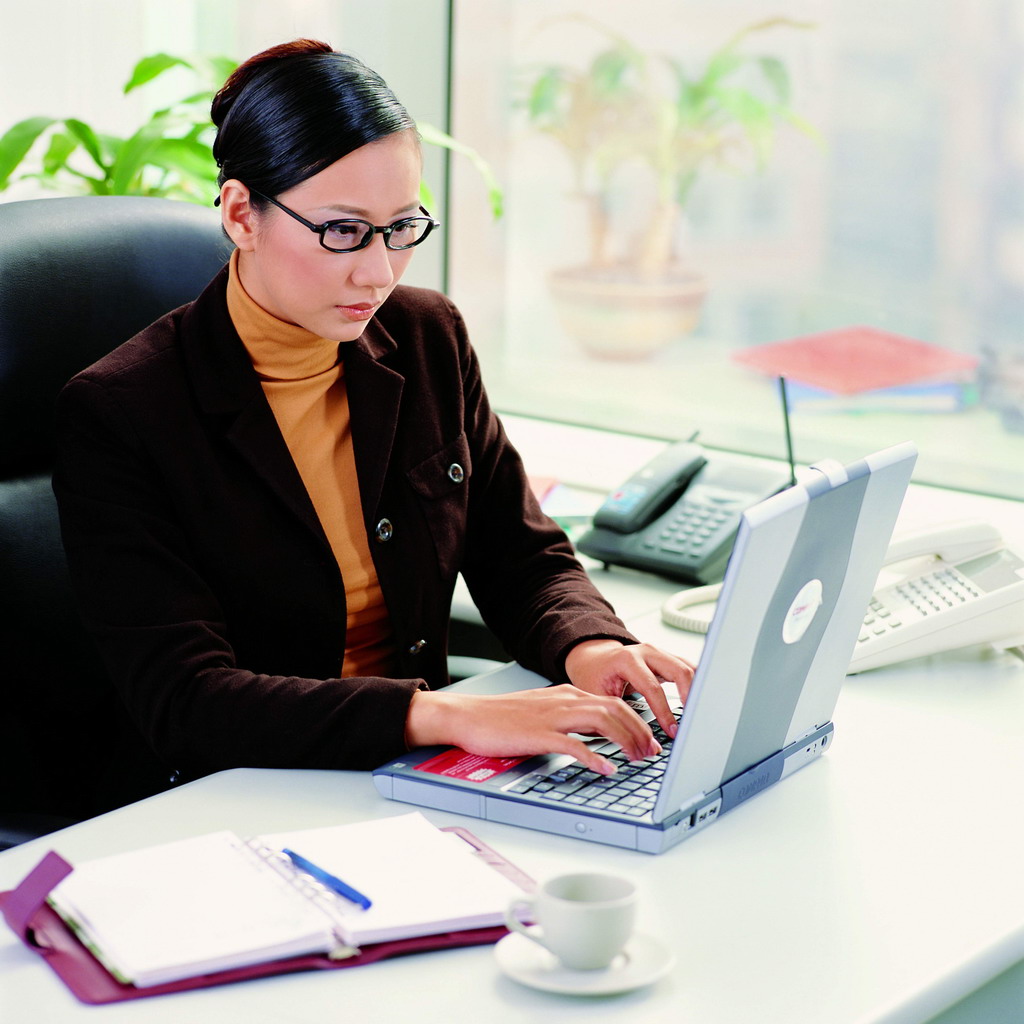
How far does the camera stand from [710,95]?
2459 millimetres

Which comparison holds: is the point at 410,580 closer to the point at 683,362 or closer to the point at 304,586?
the point at 304,586

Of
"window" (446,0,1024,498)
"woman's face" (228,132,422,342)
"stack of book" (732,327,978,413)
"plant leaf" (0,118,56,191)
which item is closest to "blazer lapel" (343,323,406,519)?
"woman's face" (228,132,422,342)

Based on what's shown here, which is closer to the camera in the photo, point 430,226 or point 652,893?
point 652,893

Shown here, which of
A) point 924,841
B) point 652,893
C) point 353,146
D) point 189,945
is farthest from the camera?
point 353,146

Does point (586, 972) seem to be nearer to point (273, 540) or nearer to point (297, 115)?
point (273, 540)

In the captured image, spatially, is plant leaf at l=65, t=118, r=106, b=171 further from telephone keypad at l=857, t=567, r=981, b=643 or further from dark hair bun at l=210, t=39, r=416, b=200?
telephone keypad at l=857, t=567, r=981, b=643

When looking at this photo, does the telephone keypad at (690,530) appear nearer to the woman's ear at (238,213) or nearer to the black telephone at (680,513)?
the black telephone at (680,513)

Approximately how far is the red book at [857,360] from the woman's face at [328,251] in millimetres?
1069

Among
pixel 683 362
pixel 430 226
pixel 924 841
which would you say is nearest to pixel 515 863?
pixel 924 841

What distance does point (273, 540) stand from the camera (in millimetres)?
1486

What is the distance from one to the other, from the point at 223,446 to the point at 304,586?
6.5 inches

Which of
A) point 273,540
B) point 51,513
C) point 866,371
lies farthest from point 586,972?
point 866,371

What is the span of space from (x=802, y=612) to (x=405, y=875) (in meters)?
0.38

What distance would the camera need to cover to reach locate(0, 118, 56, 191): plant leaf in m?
2.08
